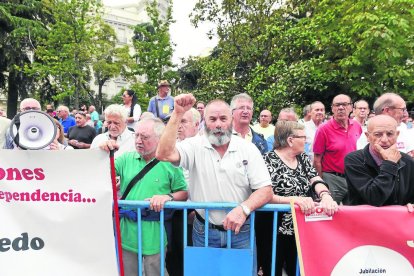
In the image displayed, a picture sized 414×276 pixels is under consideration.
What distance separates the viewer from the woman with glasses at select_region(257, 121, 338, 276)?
127 inches

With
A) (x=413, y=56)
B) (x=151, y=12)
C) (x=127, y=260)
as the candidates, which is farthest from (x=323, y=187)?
(x=151, y=12)

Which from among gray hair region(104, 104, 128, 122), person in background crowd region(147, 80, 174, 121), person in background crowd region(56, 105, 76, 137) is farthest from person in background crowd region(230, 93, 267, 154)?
person in background crowd region(56, 105, 76, 137)

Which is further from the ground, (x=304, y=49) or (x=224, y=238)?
(x=304, y=49)

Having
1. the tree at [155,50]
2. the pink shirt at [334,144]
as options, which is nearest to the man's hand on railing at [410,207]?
the pink shirt at [334,144]

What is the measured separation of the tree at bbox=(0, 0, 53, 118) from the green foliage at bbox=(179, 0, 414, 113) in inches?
564

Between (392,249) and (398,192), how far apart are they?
1.38 feet

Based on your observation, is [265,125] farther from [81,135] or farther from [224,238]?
[224,238]

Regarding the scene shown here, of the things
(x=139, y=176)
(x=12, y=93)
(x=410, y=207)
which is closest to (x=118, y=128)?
(x=139, y=176)

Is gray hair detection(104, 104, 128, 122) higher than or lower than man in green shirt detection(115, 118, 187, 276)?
higher

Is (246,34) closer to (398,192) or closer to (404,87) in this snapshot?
(404,87)

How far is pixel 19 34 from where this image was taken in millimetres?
21922

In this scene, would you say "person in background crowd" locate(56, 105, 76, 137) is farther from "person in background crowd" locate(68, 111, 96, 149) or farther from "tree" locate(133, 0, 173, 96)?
"tree" locate(133, 0, 173, 96)

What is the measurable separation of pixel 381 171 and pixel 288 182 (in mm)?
735

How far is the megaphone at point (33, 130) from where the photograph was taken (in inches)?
99.5
